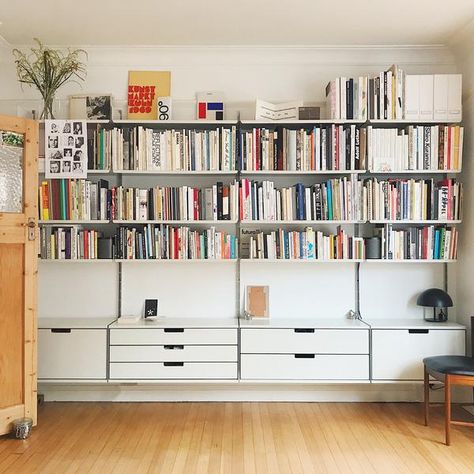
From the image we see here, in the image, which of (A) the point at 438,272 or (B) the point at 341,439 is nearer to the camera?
(B) the point at 341,439

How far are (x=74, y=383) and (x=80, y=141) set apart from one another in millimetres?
1815

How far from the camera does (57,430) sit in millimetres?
3553

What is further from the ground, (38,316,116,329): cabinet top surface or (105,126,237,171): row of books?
(105,126,237,171): row of books

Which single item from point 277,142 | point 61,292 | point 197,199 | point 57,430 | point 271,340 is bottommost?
point 57,430

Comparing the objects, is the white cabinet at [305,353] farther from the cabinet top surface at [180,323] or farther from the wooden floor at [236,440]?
the wooden floor at [236,440]

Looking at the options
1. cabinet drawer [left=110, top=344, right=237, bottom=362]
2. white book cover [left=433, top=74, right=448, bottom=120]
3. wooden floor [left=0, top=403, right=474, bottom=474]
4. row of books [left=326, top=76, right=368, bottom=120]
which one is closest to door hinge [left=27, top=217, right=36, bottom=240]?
cabinet drawer [left=110, top=344, right=237, bottom=362]

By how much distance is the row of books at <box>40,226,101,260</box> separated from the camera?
12.9 ft

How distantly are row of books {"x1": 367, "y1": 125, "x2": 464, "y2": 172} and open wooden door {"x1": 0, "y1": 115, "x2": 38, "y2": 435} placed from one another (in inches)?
95.2

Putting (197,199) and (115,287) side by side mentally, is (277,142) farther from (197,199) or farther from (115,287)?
(115,287)

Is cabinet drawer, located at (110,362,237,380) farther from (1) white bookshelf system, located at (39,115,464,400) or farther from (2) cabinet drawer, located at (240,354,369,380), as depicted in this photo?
(1) white bookshelf system, located at (39,115,464,400)

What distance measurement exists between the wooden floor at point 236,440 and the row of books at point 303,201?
1452mm

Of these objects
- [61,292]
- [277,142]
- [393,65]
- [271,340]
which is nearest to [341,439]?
[271,340]

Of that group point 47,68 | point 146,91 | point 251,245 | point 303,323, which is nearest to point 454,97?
point 251,245

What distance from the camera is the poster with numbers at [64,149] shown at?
3.98 m
